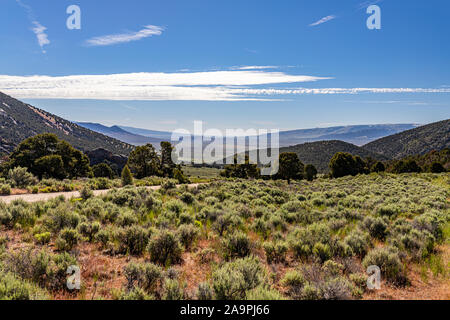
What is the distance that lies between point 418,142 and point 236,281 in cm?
18311

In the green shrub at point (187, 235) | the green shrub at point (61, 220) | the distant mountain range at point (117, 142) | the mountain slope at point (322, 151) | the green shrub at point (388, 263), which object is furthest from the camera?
the mountain slope at point (322, 151)

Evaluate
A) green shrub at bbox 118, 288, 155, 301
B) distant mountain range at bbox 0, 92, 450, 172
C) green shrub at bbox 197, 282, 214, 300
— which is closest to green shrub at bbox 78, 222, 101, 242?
green shrub at bbox 118, 288, 155, 301

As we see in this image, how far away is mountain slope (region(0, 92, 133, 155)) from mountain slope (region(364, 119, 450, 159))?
170090 mm

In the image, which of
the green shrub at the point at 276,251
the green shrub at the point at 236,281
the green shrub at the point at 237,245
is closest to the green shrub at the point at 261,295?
the green shrub at the point at 236,281

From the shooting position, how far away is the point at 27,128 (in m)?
105

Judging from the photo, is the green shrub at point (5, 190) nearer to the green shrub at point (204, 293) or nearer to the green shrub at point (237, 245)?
the green shrub at point (237, 245)

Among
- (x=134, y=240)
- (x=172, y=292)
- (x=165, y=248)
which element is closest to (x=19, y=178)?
(x=134, y=240)

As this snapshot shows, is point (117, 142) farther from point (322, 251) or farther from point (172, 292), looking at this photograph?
point (172, 292)

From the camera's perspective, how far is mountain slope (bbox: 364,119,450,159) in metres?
134

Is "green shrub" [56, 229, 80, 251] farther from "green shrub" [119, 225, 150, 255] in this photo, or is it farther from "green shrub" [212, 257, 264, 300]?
"green shrub" [212, 257, 264, 300]

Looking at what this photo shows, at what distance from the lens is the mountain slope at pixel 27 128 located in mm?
92500

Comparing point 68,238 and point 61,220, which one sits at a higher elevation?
point 61,220

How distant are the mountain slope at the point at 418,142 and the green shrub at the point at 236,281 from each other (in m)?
166
